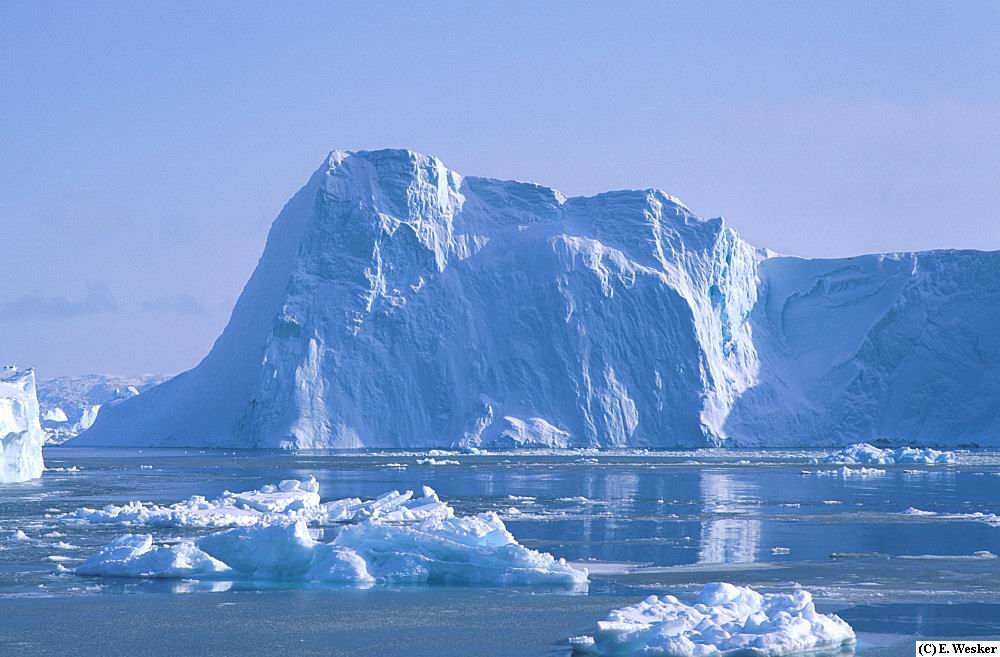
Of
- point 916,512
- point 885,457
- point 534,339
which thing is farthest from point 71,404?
point 916,512

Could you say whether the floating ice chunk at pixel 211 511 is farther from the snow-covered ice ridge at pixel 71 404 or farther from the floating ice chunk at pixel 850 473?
the snow-covered ice ridge at pixel 71 404

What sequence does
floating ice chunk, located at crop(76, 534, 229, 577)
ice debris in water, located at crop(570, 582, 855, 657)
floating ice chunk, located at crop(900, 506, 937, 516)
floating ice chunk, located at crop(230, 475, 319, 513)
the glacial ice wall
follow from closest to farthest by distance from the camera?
ice debris in water, located at crop(570, 582, 855, 657)
floating ice chunk, located at crop(76, 534, 229, 577)
floating ice chunk, located at crop(230, 475, 319, 513)
floating ice chunk, located at crop(900, 506, 937, 516)
the glacial ice wall

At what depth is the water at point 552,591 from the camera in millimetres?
13211

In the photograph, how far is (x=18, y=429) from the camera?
3869 cm

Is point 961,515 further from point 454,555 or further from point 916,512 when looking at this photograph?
point 454,555

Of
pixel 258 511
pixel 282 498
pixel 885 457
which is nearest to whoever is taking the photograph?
pixel 258 511

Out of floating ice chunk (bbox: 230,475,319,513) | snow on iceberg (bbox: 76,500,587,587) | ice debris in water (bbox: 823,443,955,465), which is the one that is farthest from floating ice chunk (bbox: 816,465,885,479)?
snow on iceberg (bbox: 76,500,587,587)

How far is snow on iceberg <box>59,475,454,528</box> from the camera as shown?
78.9ft

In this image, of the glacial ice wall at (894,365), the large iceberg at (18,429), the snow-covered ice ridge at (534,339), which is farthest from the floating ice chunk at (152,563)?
the glacial ice wall at (894,365)

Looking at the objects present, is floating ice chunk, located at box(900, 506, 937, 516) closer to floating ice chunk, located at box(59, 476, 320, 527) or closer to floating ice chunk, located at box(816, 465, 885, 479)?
floating ice chunk, located at box(59, 476, 320, 527)

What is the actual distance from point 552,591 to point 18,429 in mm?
26443

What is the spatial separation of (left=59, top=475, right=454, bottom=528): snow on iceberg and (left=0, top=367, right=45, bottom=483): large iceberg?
13.0 m

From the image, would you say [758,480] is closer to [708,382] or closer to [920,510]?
[920,510]

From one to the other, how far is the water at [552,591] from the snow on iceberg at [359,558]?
560 millimetres
